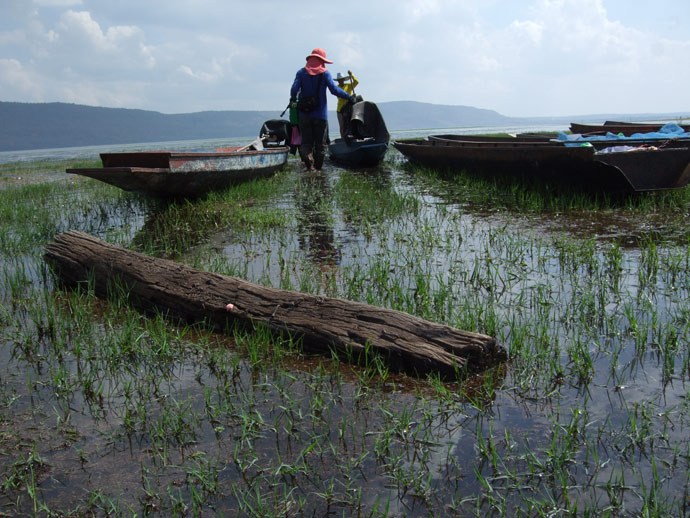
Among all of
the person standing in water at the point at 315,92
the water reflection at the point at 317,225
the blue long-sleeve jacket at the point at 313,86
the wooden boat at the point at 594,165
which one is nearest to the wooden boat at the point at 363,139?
the person standing in water at the point at 315,92

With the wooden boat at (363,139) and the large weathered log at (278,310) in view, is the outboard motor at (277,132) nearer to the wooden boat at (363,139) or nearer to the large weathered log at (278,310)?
the wooden boat at (363,139)

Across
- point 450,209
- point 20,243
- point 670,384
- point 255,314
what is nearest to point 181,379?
point 255,314

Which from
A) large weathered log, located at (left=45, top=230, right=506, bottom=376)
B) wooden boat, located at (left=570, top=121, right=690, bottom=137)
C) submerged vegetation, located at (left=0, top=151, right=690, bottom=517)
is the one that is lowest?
submerged vegetation, located at (left=0, top=151, right=690, bottom=517)

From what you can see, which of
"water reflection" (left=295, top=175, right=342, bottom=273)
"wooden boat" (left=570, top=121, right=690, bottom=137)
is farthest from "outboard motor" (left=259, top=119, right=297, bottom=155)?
"wooden boat" (left=570, top=121, right=690, bottom=137)

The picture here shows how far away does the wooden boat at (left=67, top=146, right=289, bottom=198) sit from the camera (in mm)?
7410

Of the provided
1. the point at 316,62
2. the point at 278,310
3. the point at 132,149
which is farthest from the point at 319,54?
the point at 132,149

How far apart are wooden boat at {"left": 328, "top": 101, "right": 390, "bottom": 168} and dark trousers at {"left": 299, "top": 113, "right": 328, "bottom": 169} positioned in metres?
1.00

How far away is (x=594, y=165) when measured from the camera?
23.7 ft

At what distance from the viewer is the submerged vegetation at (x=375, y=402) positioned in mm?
1983

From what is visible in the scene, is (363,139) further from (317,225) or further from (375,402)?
(375,402)

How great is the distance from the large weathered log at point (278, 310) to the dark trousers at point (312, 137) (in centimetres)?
776

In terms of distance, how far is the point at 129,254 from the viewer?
4523 millimetres

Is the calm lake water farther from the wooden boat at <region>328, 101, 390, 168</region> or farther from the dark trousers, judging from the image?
the dark trousers

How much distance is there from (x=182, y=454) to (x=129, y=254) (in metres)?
2.66
